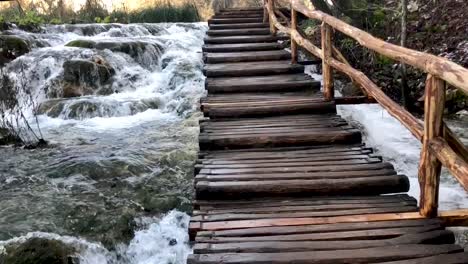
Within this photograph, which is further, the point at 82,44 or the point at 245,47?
the point at 82,44

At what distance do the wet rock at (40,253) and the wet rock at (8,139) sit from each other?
3822 millimetres

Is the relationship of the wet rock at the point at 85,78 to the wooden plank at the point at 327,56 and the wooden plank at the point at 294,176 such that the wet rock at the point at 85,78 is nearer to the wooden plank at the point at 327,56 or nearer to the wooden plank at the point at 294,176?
the wooden plank at the point at 327,56

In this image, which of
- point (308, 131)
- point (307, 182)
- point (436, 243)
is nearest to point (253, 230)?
point (307, 182)

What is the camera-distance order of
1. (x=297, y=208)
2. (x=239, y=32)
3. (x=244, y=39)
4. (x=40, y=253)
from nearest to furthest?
1. (x=297, y=208)
2. (x=40, y=253)
3. (x=244, y=39)
4. (x=239, y=32)

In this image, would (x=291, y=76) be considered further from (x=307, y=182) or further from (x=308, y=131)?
(x=307, y=182)

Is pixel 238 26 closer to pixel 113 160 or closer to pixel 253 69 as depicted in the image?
pixel 253 69

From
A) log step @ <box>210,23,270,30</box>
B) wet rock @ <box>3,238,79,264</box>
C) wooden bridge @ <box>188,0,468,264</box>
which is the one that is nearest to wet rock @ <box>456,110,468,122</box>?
wooden bridge @ <box>188,0,468,264</box>

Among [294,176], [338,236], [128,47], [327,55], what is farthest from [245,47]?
[338,236]

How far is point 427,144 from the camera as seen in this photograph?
3086mm

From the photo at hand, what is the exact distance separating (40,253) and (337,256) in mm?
2961

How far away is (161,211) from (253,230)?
9.10 feet

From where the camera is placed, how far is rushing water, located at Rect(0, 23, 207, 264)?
16.9 ft

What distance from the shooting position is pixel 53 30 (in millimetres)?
14891

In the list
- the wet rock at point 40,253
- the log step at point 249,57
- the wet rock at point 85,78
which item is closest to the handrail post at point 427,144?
the wet rock at point 40,253
